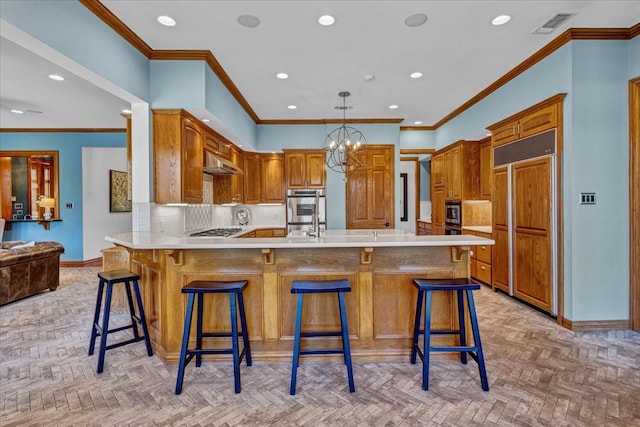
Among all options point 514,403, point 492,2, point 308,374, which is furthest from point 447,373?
point 492,2

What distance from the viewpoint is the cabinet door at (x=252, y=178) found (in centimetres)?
615

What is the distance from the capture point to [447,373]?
7.84 feet

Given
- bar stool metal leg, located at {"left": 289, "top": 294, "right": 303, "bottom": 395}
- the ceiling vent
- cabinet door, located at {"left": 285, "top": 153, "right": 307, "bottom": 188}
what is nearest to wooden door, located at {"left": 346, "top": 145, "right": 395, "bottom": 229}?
cabinet door, located at {"left": 285, "top": 153, "right": 307, "bottom": 188}

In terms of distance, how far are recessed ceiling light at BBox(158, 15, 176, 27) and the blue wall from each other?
14.6 feet

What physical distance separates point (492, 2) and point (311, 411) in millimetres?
3397

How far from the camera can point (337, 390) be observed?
2.19 metres

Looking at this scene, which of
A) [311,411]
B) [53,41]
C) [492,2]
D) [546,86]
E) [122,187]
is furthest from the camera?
[122,187]

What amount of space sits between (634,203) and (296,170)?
4.65 metres

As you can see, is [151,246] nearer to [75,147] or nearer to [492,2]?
[492,2]

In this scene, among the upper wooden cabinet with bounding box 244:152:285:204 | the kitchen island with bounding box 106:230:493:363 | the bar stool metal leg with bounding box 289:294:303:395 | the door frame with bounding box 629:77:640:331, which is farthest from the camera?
the upper wooden cabinet with bounding box 244:152:285:204

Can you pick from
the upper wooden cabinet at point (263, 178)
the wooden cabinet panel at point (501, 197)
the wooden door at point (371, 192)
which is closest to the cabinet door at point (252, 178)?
the upper wooden cabinet at point (263, 178)

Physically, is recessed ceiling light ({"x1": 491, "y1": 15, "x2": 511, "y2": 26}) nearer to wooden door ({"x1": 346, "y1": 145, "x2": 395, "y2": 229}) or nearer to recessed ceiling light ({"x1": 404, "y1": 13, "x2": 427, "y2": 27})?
recessed ceiling light ({"x1": 404, "y1": 13, "x2": 427, "y2": 27})

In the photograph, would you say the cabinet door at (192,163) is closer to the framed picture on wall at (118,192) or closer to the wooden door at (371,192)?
the wooden door at (371,192)

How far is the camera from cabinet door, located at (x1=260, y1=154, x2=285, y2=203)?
6.17m
